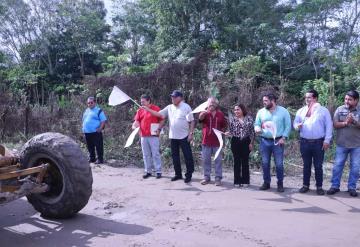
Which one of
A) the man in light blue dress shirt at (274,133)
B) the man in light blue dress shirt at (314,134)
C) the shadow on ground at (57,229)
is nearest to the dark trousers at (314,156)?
the man in light blue dress shirt at (314,134)

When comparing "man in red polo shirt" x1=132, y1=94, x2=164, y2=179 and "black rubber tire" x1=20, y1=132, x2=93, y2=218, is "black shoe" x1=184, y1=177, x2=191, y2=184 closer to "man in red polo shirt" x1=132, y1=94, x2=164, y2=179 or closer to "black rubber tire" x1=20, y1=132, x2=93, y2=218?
"man in red polo shirt" x1=132, y1=94, x2=164, y2=179

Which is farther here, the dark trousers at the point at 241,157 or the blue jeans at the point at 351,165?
the dark trousers at the point at 241,157

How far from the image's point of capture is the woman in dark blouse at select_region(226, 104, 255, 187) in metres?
7.59

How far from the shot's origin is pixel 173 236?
500 centimetres

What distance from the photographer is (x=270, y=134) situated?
7258 mm

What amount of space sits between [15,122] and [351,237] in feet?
38.5

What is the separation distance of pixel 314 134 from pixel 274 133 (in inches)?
25.0

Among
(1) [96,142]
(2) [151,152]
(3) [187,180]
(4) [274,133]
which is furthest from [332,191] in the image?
(1) [96,142]

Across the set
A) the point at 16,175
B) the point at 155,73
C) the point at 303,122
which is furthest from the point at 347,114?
the point at 155,73

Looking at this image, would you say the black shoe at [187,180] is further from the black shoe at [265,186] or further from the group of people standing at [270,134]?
the black shoe at [265,186]

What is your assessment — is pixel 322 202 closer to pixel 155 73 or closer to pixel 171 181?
pixel 171 181

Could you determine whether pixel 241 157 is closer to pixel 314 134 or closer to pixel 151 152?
pixel 314 134

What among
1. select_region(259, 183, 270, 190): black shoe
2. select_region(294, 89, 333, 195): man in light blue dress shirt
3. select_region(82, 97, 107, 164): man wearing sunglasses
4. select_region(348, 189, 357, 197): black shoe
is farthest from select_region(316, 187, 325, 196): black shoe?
select_region(82, 97, 107, 164): man wearing sunglasses

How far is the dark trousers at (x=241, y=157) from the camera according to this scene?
7.62 metres
